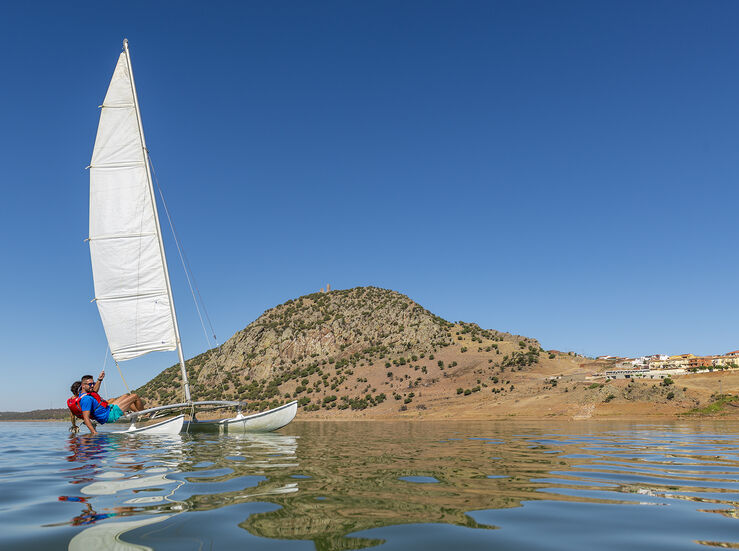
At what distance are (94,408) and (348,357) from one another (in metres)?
74.0

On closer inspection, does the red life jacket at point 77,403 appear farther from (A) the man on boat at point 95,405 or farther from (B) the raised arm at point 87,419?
(B) the raised arm at point 87,419

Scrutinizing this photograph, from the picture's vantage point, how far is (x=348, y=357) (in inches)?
3575

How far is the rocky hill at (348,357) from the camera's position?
69.4 meters

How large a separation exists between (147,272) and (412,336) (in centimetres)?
7339

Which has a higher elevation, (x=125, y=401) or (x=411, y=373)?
(x=125, y=401)

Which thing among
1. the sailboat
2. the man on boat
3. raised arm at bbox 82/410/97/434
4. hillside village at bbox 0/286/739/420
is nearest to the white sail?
the sailboat

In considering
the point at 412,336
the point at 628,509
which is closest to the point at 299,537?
the point at 628,509

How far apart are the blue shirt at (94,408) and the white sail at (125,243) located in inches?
239

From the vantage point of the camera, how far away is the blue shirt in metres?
17.2

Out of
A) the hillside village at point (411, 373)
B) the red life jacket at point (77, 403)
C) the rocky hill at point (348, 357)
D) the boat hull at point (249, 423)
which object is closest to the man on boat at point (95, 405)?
the red life jacket at point (77, 403)

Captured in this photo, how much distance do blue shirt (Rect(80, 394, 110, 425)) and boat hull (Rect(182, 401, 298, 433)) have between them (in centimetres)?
474

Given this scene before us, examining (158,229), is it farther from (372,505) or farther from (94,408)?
(372,505)

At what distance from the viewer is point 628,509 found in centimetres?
529

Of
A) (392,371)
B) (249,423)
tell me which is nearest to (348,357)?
(392,371)
